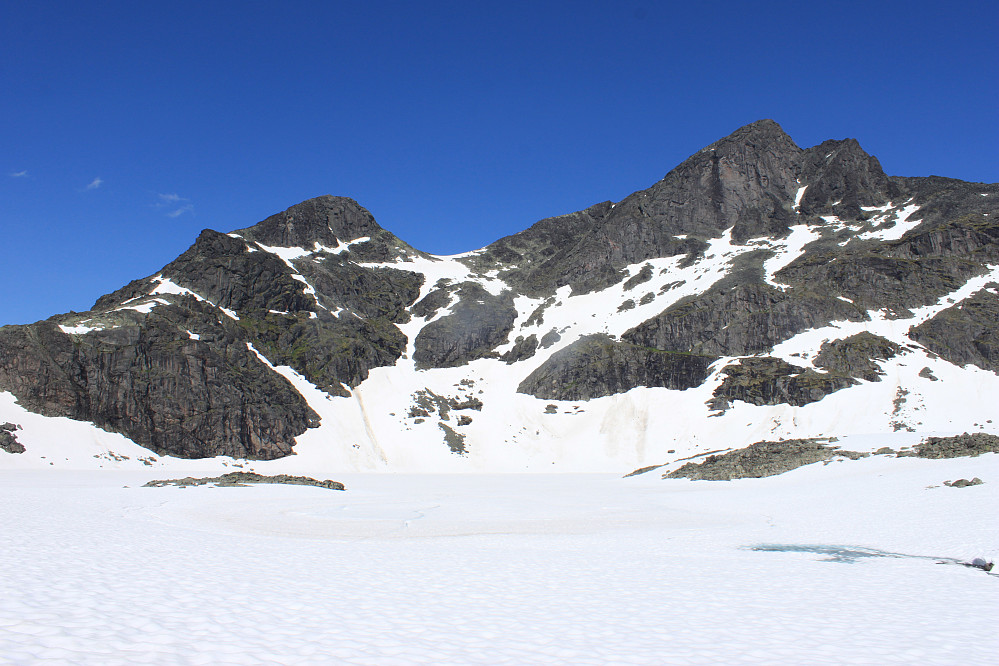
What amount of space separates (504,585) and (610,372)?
8388 cm

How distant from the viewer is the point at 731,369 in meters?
85.7

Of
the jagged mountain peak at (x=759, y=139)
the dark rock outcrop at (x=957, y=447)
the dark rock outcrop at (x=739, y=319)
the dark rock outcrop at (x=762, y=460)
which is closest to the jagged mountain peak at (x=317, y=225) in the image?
the dark rock outcrop at (x=739, y=319)

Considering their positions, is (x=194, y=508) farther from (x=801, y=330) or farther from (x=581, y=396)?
(x=801, y=330)

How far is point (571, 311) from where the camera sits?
→ 122125 mm

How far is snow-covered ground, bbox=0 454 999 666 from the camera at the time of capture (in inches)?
273

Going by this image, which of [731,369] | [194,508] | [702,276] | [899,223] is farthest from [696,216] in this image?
[194,508]

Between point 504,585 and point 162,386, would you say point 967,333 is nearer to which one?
point 504,585

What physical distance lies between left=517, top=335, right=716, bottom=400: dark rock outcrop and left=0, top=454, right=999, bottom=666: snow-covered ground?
6461 centimetres

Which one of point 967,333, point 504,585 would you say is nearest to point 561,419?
point 967,333

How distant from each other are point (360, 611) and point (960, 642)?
27.4ft

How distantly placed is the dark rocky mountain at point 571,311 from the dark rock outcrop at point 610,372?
1.11 feet

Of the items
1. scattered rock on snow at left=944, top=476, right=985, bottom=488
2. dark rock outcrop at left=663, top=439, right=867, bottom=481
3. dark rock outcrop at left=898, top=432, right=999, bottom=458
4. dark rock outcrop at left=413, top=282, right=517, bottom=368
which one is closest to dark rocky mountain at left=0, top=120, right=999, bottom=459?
dark rock outcrop at left=413, top=282, right=517, bottom=368

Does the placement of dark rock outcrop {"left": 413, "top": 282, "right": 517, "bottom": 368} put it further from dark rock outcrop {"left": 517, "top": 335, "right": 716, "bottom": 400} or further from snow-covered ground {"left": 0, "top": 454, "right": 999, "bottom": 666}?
snow-covered ground {"left": 0, "top": 454, "right": 999, "bottom": 666}

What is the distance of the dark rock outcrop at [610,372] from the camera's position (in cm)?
8981
